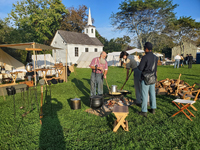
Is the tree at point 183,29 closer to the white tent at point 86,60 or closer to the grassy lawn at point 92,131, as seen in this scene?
the white tent at point 86,60

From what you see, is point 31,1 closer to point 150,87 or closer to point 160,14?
point 160,14

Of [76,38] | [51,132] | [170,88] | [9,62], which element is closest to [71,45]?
[76,38]

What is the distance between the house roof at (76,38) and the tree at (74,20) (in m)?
6.86

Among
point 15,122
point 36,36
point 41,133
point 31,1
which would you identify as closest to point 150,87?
point 41,133

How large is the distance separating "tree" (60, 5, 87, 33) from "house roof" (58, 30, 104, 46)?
6.86 meters

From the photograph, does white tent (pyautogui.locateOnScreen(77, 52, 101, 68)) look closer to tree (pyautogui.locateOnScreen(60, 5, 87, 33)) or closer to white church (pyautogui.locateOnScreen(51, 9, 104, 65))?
white church (pyautogui.locateOnScreen(51, 9, 104, 65))

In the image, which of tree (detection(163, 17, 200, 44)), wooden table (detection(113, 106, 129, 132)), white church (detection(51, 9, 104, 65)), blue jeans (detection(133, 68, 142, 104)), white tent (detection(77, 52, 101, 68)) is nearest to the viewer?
wooden table (detection(113, 106, 129, 132))

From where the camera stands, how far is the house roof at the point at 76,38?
1235 inches

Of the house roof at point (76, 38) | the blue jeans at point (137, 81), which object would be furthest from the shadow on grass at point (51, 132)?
the house roof at point (76, 38)

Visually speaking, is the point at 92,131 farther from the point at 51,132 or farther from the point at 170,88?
the point at 170,88

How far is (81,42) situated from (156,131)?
31.6 m

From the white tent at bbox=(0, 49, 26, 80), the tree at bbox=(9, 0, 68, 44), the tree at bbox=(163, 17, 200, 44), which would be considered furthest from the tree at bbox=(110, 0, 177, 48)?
the white tent at bbox=(0, 49, 26, 80)

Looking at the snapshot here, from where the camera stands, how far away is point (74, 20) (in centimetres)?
4091

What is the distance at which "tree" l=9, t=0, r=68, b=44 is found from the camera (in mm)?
33500
